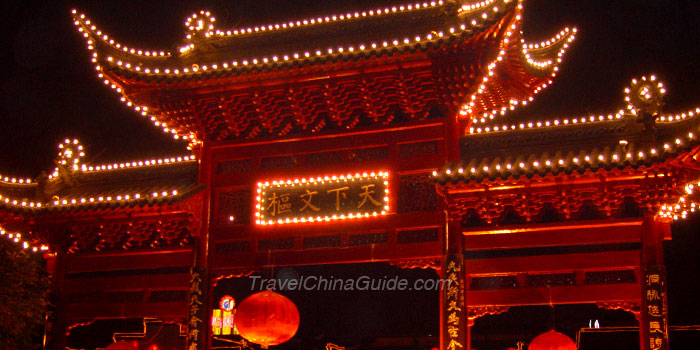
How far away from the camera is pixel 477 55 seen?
29.0ft

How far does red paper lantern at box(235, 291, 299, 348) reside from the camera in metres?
8.23

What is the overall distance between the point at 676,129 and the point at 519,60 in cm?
244

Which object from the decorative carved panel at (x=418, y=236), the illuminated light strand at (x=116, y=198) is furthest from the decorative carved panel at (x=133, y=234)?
the decorative carved panel at (x=418, y=236)

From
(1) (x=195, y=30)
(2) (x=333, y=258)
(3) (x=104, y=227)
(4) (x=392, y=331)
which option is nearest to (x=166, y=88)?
(1) (x=195, y=30)

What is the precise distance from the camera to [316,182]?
31.7 ft

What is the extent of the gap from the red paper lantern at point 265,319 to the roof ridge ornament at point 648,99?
16.3 feet

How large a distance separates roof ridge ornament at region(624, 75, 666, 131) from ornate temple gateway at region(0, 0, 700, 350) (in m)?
0.02

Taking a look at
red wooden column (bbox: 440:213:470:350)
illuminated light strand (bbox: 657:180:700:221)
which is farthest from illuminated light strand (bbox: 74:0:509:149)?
illuminated light strand (bbox: 657:180:700:221)

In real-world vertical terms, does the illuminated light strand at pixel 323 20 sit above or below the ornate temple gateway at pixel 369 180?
above

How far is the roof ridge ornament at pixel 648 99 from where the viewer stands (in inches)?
341

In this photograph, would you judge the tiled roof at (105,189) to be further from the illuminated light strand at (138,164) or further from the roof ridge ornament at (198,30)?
the roof ridge ornament at (198,30)

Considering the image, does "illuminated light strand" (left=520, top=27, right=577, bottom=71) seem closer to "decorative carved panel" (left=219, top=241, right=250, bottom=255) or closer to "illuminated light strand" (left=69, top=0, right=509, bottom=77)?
"illuminated light strand" (left=69, top=0, right=509, bottom=77)

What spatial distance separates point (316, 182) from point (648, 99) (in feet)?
14.3

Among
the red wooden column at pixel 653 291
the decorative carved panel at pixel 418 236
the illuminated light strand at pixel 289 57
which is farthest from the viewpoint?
the decorative carved panel at pixel 418 236
